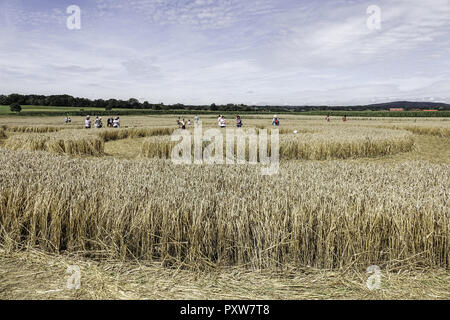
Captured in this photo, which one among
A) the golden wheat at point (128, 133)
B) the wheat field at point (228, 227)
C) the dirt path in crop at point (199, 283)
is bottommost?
the dirt path in crop at point (199, 283)

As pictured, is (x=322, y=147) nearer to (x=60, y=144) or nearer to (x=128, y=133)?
(x=60, y=144)

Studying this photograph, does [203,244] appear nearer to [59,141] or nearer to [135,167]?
[135,167]

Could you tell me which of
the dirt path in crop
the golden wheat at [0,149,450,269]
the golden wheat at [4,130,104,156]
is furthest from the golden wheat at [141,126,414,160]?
the dirt path in crop

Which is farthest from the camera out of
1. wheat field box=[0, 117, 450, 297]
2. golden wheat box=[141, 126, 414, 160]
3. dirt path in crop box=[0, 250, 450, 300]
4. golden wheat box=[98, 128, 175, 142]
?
golden wheat box=[98, 128, 175, 142]

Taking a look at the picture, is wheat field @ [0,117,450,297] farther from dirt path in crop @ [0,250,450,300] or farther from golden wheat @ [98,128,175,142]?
golden wheat @ [98,128,175,142]

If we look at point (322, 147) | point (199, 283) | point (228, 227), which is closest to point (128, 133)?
point (322, 147)

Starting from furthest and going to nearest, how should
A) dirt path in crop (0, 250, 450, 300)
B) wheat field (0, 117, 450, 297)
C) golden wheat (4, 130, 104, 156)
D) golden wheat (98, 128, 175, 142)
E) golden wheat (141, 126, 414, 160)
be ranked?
golden wheat (98, 128, 175, 142) → golden wheat (141, 126, 414, 160) → golden wheat (4, 130, 104, 156) → wheat field (0, 117, 450, 297) → dirt path in crop (0, 250, 450, 300)

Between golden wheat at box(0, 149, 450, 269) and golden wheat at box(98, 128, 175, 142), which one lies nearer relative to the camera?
golden wheat at box(0, 149, 450, 269)

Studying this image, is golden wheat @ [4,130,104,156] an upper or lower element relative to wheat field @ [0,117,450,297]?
upper

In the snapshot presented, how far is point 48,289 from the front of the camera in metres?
3.18

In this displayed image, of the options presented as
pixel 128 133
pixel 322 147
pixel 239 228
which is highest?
pixel 128 133

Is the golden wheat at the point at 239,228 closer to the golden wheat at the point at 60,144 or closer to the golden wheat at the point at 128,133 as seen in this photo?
the golden wheat at the point at 60,144

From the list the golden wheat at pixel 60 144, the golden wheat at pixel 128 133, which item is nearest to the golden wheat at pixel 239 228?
→ the golden wheat at pixel 60 144
